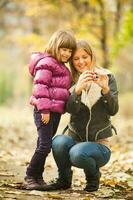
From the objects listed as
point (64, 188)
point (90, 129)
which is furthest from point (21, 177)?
point (90, 129)

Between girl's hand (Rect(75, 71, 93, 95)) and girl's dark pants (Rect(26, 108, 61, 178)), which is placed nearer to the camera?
girl's hand (Rect(75, 71, 93, 95))

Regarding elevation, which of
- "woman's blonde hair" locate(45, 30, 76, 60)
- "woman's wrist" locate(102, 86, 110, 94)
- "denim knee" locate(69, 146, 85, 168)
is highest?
"woman's blonde hair" locate(45, 30, 76, 60)

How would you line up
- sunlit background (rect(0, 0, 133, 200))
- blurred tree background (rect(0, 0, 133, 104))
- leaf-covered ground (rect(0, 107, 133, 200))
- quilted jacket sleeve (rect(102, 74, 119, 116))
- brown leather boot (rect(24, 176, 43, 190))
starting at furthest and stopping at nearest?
blurred tree background (rect(0, 0, 133, 104)) < sunlit background (rect(0, 0, 133, 200)) < brown leather boot (rect(24, 176, 43, 190)) < quilted jacket sleeve (rect(102, 74, 119, 116)) < leaf-covered ground (rect(0, 107, 133, 200))

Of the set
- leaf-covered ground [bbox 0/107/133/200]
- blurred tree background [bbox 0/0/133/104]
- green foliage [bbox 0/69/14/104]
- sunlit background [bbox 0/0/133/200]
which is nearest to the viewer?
leaf-covered ground [bbox 0/107/133/200]

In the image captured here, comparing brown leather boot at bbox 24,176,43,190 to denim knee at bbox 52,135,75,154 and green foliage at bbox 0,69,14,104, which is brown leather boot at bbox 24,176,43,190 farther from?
green foliage at bbox 0,69,14,104

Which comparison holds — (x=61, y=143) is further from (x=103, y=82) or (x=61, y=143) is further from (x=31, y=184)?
(x=103, y=82)

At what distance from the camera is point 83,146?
5371mm

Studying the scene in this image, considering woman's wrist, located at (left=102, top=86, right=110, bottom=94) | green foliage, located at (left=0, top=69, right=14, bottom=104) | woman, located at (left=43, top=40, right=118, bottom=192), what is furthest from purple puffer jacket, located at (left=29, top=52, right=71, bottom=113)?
green foliage, located at (left=0, top=69, right=14, bottom=104)

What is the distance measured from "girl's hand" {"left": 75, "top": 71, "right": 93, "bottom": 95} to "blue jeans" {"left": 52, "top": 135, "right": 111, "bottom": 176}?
1.64 feet

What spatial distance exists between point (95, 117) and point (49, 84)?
1.77ft

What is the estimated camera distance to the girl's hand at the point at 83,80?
5.30m

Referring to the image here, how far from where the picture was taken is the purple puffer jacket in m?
5.39

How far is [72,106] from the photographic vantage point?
5.36 metres

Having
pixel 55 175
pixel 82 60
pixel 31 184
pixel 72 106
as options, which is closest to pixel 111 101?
pixel 72 106
